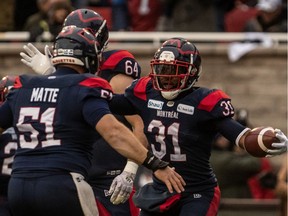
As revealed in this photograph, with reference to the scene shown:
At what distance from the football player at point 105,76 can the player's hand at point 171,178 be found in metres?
0.67

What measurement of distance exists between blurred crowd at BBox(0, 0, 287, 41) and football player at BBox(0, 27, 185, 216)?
7.07m

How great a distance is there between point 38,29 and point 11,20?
0.85 metres

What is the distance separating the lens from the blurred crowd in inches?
593

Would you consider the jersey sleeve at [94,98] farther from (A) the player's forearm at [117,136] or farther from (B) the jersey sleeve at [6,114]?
(B) the jersey sleeve at [6,114]

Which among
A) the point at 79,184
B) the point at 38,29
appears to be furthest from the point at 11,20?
the point at 79,184

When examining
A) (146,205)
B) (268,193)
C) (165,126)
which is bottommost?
(268,193)

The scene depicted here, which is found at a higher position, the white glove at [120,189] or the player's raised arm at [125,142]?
the player's raised arm at [125,142]

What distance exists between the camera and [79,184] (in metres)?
7.79

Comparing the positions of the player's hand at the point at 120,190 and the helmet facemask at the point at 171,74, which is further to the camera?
the helmet facemask at the point at 171,74

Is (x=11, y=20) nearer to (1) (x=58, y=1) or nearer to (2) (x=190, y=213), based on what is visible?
(1) (x=58, y=1)

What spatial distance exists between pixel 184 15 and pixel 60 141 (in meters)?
7.82

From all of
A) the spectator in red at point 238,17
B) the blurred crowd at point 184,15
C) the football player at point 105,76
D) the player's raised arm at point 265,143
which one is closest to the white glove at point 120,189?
the football player at point 105,76

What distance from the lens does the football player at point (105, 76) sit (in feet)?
29.8

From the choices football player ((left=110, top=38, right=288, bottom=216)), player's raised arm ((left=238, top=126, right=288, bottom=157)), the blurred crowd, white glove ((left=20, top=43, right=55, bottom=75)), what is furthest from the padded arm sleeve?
the blurred crowd
